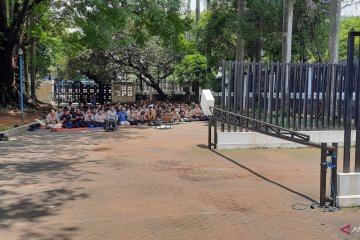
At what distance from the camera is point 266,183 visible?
8711mm

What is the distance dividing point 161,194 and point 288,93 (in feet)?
23.3

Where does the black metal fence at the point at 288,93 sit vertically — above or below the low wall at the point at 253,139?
above

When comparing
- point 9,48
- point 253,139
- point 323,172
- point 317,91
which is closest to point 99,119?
point 9,48

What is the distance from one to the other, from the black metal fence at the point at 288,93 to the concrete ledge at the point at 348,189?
6.35 metres

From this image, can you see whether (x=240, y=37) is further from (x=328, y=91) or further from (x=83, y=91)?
(x=83, y=91)

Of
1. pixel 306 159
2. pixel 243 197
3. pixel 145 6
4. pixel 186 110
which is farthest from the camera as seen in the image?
pixel 186 110

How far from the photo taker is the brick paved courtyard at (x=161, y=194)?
591cm

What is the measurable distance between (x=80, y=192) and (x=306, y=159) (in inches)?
245

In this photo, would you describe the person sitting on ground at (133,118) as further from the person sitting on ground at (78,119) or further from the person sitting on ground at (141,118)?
the person sitting on ground at (78,119)

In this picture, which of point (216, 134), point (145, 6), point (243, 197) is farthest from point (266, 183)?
point (145, 6)

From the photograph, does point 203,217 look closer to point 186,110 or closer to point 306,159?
point 306,159

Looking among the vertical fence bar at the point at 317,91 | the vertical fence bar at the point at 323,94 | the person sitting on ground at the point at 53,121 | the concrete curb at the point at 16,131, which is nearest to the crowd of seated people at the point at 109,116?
the person sitting on ground at the point at 53,121

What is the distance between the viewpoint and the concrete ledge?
6.79 m

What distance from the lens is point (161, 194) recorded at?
7.72 m
